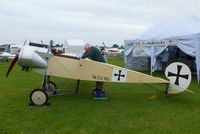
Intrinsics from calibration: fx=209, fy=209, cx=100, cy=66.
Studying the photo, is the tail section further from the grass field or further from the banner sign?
the banner sign

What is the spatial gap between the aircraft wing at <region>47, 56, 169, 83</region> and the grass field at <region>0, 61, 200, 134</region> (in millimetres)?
731

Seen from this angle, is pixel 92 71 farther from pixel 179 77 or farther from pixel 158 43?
pixel 158 43

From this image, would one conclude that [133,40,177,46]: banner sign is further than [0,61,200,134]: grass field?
Yes

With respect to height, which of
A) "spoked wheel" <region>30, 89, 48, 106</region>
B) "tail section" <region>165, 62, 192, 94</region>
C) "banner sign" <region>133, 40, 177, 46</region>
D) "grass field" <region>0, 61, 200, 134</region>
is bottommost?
"grass field" <region>0, 61, 200, 134</region>

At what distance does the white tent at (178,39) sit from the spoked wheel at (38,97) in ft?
22.7

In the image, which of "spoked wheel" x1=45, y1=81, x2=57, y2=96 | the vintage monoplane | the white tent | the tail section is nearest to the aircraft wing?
the vintage monoplane

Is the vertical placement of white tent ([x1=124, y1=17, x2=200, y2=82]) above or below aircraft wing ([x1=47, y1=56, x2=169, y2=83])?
above

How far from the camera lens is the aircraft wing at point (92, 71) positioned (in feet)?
18.3

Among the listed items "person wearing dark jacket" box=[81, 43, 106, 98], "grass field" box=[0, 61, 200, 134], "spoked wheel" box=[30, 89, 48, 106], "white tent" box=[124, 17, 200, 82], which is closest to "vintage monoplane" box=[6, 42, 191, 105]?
"spoked wheel" box=[30, 89, 48, 106]

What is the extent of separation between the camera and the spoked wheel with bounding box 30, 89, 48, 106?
18.0 ft

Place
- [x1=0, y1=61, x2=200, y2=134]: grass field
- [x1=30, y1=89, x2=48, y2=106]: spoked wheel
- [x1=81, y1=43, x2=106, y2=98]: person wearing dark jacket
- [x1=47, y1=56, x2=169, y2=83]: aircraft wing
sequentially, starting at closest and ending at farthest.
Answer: [x1=0, y1=61, x2=200, y2=134]: grass field
[x1=30, y1=89, x2=48, y2=106]: spoked wheel
[x1=47, y1=56, x2=169, y2=83]: aircraft wing
[x1=81, y1=43, x2=106, y2=98]: person wearing dark jacket

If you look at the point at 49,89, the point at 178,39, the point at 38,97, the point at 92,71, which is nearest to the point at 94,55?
the point at 92,71

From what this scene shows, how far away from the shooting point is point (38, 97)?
5.51 meters

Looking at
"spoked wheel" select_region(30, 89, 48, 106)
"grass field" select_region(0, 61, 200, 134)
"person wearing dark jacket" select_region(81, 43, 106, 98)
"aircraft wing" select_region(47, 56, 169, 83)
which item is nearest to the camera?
"grass field" select_region(0, 61, 200, 134)
